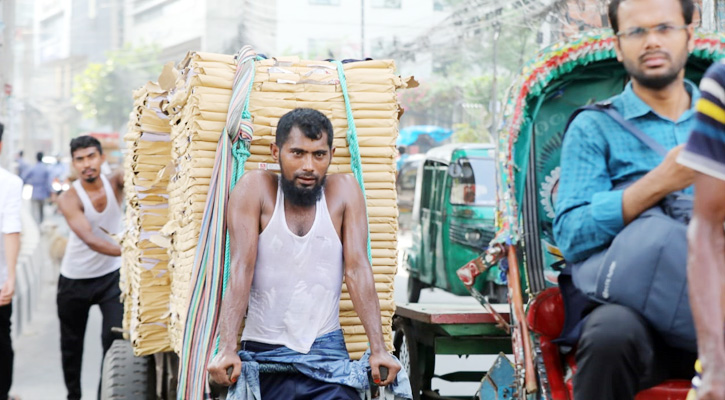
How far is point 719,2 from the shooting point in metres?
6.30

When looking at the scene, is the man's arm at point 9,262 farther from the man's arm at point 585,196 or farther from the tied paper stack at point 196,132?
the man's arm at point 585,196

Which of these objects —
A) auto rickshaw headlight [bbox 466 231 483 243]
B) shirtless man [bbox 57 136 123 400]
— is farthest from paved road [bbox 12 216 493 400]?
auto rickshaw headlight [bbox 466 231 483 243]

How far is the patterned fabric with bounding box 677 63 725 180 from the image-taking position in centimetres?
245

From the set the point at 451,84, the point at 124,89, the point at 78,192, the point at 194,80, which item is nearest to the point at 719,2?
the point at 194,80

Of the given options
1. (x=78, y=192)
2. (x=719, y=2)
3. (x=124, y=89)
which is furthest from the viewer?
(x=124, y=89)

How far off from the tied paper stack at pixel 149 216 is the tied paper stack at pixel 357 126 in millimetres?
986

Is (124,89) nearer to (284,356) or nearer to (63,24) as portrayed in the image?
(63,24)

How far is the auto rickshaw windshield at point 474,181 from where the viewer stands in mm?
12305

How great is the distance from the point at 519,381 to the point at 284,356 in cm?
105

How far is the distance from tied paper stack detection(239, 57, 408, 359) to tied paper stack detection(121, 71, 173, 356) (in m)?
0.99

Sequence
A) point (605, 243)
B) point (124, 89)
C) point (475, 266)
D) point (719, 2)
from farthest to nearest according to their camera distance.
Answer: point (124, 89) < point (719, 2) < point (475, 266) < point (605, 243)

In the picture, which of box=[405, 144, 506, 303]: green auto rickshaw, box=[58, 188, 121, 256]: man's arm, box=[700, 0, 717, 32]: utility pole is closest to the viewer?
box=[700, 0, 717, 32]: utility pole

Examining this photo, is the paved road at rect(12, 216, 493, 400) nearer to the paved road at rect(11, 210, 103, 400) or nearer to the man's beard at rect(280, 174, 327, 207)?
the paved road at rect(11, 210, 103, 400)

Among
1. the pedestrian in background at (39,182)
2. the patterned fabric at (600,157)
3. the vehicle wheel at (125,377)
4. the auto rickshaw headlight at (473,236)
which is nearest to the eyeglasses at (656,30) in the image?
the patterned fabric at (600,157)
